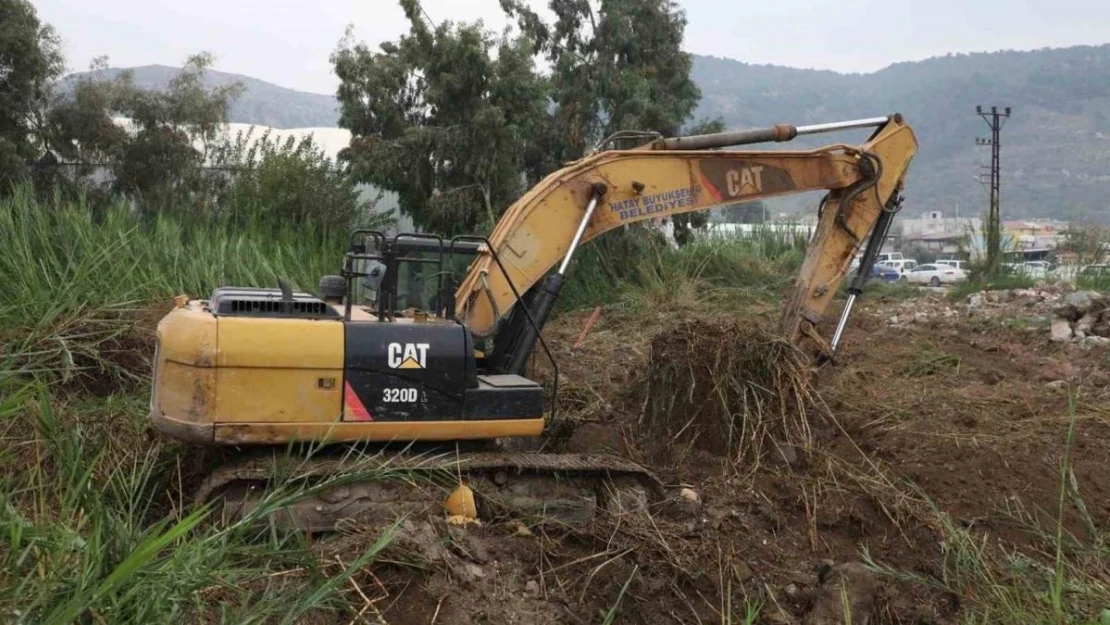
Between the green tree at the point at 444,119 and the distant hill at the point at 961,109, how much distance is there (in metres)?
38.9

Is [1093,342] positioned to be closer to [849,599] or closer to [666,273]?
[666,273]

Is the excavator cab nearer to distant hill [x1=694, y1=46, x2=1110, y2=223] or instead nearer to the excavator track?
the excavator track

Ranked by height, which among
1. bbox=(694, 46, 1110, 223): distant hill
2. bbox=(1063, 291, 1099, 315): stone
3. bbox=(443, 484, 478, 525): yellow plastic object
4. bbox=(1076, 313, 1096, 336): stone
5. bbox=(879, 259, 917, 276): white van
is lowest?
bbox=(879, 259, 917, 276): white van

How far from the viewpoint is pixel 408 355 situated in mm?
5770

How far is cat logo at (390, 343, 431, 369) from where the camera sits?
226 inches

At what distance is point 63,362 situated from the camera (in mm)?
7984

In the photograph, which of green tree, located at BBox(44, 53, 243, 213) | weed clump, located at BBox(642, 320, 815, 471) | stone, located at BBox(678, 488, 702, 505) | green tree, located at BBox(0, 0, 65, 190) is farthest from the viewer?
green tree, located at BBox(44, 53, 243, 213)

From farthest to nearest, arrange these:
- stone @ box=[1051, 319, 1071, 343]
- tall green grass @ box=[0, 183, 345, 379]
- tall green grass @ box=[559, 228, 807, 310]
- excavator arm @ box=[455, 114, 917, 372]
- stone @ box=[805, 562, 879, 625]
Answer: tall green grass @ box=[559, 228, 807, 310] < stone @ box=[1051, 319, 1071, 343] < tall green grass @ box=[0, 183, 345, 379] < excavator arm @ box=[455, 114, 917, 372] < stone @ box=[805, 562, 879, 625]

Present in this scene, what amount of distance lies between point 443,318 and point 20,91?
13.9 meters

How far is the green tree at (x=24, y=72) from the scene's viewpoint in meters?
16.8

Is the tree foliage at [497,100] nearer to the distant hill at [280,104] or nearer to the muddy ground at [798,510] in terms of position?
the muddy ground at [798,510]

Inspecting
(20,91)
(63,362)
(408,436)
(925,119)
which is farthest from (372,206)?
(925,119)

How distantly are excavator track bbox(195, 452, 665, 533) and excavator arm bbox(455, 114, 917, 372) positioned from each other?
0.78 m

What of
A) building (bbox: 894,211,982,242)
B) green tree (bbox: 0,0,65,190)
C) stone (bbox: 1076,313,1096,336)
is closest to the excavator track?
stone (bbox: 1076,313,1096,336)
